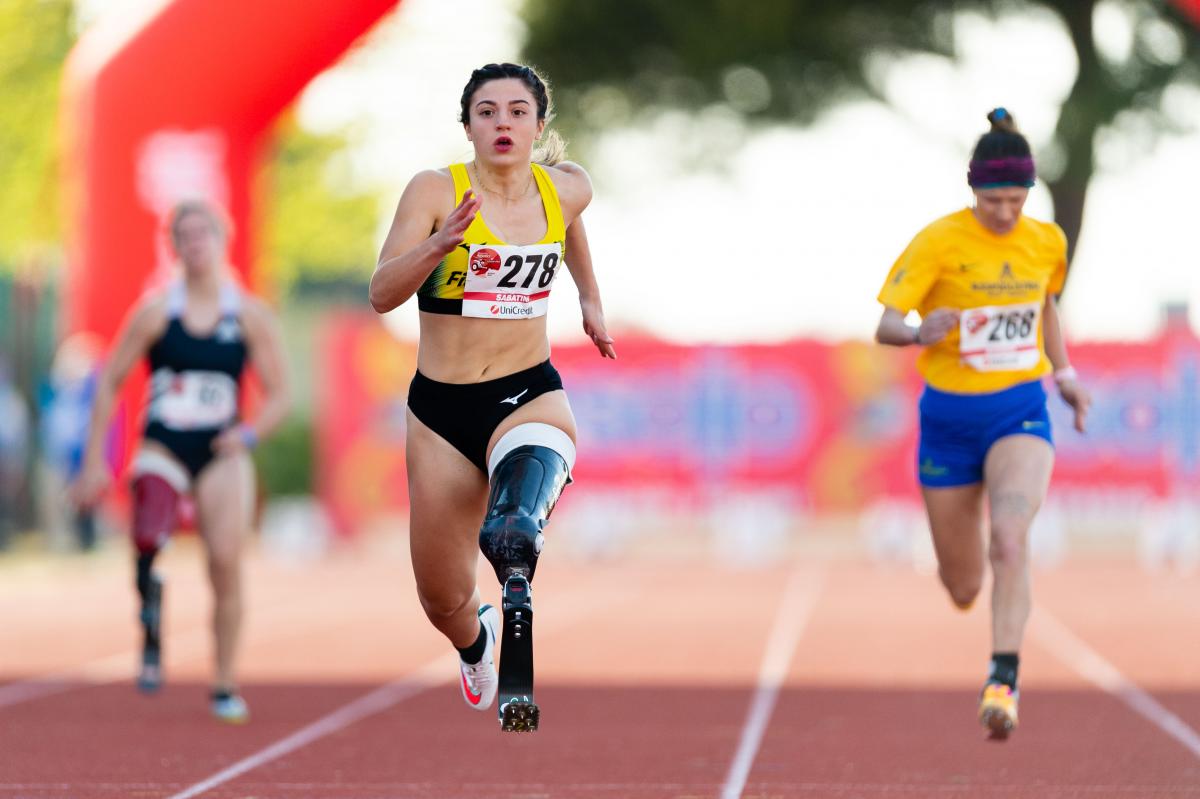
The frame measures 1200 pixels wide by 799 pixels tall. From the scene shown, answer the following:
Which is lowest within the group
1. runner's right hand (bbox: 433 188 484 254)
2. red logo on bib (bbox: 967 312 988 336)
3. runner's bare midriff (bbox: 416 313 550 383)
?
runner's bare midriff (bbox: 416 313 550 383)

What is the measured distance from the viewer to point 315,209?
49000 millimetres

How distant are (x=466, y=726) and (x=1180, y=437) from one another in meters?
17.7

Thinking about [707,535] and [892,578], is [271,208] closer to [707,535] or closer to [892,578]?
[707,535]

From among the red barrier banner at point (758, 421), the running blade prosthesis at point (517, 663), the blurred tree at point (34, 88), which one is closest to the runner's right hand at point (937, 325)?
the running blade prosthesis at point (517, 663)

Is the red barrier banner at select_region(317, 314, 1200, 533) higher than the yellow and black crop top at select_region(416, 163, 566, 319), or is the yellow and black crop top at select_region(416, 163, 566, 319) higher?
the yellow and black crop top at select_region(416, 163, 566, 319)

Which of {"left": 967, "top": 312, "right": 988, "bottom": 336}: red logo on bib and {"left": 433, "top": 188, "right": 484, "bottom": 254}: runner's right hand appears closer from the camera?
{"left": 433, "top": 188, "right": 484, "bottom": 254}: runner's right hand

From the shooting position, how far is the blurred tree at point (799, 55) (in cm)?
2586

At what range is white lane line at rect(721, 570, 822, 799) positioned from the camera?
8.44 meters

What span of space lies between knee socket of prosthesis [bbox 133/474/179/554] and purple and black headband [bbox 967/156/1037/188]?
3.86m

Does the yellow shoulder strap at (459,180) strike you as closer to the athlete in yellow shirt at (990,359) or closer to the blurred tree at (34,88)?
the athlete in yellow shirt at (990,359)

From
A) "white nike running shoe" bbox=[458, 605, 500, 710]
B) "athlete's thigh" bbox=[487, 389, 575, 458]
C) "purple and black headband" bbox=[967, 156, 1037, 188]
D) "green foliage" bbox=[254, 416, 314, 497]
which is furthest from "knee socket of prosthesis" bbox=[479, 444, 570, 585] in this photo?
"green foliage" bbox=[254, 416, 314, 497]

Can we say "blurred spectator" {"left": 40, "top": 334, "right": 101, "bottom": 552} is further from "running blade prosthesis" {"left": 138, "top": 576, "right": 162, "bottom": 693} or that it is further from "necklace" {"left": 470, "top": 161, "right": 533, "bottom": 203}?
"necklace" {"left": 470, "top": 161, "right": 533, "bottom": 203}

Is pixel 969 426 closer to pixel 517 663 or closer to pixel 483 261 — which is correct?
pixel 483 261

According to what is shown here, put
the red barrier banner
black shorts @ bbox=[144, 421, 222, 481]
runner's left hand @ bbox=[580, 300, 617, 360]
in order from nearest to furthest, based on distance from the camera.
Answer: runner's left hand @ bbox=[580, 300, 617, 360] → black shorts @ bbox=[144, 421, 222, 481] → the red barrier banner
